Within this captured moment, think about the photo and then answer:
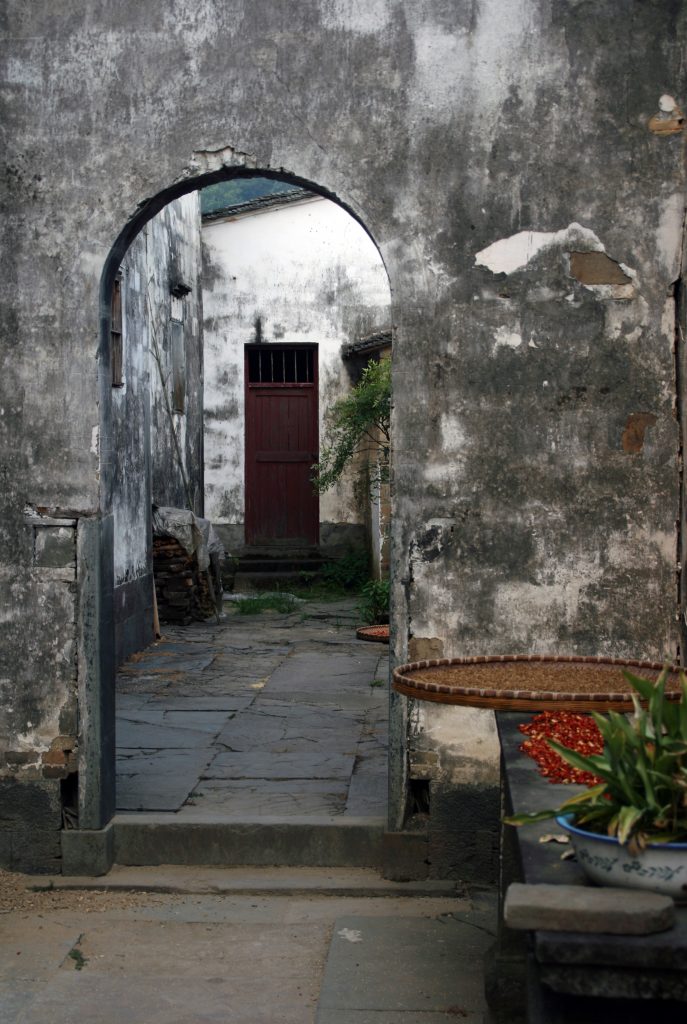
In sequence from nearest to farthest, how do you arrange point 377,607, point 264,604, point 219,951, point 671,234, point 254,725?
point 219,951
point 671,234
point 254,725
point 377,607
point 264,604

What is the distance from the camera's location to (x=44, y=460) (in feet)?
19.2

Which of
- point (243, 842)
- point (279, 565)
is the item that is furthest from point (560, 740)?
point (279, 565)

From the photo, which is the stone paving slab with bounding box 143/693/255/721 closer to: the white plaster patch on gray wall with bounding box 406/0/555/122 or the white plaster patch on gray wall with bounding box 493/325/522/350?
the white plaster patch on gray wall with bounding box 493/325/522/350

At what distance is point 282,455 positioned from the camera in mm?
18312

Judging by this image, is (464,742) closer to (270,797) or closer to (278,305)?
(270,797)

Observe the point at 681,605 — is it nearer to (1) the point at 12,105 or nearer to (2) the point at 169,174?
(2) the point at 169,174

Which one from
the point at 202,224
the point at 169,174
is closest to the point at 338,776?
the point at 169,174

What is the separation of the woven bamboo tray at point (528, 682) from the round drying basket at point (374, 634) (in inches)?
295

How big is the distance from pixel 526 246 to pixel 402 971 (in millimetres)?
3031

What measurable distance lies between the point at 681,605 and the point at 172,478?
375 inches

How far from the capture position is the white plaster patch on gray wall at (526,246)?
5586 mm

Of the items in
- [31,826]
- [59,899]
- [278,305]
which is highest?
[278,305]

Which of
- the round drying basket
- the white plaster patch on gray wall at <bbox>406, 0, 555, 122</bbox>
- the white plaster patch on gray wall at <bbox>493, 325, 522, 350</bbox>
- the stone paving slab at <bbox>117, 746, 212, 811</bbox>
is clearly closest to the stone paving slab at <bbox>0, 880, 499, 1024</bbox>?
the stone paving slab at <bbox>117, 746, 212, 811</bbox>


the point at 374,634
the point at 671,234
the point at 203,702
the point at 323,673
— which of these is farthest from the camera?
the point at 374,634
